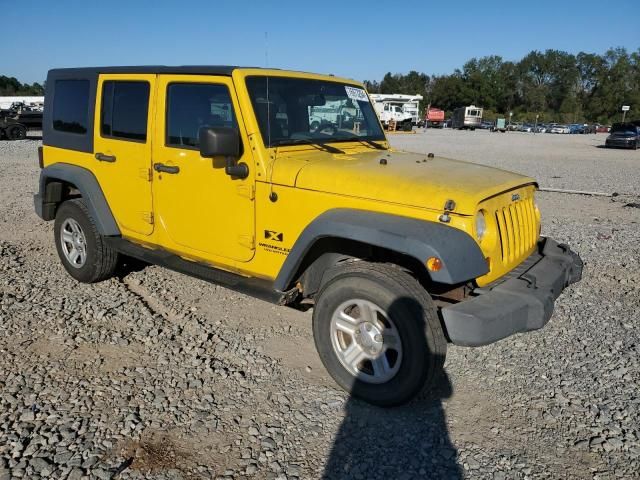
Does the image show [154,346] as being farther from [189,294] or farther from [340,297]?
[340,297]

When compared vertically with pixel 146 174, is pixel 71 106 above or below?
above

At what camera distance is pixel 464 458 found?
2.86 metres

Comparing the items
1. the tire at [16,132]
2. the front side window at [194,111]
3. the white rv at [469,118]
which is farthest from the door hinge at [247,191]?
the white rv at [469,118]

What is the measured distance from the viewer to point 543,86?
114m

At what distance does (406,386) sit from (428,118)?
70.9 meters

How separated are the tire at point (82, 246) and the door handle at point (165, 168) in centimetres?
111

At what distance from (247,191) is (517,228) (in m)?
1.91

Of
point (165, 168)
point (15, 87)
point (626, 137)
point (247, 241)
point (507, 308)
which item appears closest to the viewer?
point (507, 308)

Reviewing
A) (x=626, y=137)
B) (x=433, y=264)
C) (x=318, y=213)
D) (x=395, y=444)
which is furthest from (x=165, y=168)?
(x=626, y=137)

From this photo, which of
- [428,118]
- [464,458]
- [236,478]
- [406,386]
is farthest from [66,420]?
[428,118]

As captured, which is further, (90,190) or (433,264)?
(90,190)

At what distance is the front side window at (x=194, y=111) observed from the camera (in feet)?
12.7

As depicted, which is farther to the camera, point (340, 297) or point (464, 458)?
point (340, 297)

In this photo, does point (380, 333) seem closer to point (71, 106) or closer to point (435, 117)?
point (71, 106)
